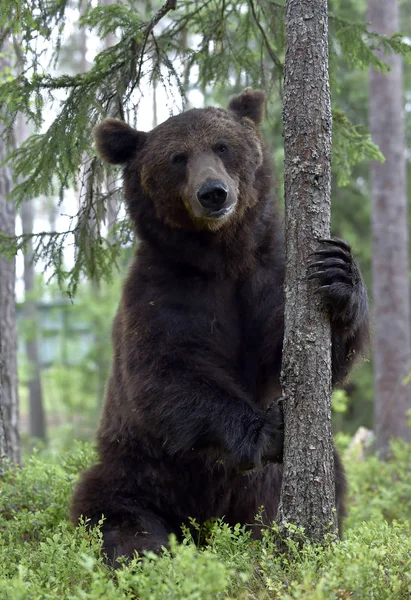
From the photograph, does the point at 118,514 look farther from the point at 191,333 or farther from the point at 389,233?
the point at 389,233

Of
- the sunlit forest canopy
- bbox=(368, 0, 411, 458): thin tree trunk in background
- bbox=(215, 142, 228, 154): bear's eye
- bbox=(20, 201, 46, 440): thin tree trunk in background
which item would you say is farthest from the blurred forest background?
bbox=(20, 201, 46, 440): thin tree trunk in background

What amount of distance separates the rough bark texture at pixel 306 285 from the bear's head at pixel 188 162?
86cm

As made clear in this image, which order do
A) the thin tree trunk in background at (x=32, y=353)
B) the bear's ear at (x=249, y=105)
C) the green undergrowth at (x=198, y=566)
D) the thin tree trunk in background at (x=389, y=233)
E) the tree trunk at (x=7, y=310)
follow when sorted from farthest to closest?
the thin tree trunk in background at (x=32, y=353), the thin tree trunk in background at (x=389, y=233), the tree trunk at (x=7, y=310), the bear's ear at (x=249, y=105), the green undergrowth at (x=198, y=566)

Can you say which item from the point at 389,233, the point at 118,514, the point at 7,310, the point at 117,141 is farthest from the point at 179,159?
the point at 389,233

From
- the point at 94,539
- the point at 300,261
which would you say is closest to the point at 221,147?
the point at 300,261

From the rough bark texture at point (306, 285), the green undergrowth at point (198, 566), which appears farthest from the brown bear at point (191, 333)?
the rough bark texture at point (306, 285)

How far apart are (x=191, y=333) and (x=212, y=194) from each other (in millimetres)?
952

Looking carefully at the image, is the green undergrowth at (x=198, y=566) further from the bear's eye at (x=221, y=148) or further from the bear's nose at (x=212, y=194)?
the bear's eye at (x=221, y=148)

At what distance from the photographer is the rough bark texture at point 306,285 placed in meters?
3.95

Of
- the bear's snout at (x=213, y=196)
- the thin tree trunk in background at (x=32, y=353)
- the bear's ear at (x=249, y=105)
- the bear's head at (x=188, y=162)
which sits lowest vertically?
the thin tree trunk in background at (x=32, y=353)

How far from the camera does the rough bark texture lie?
13.0 feet

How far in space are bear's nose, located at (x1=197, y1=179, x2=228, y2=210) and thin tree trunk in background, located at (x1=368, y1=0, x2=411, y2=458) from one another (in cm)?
855

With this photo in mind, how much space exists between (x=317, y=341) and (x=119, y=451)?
6.67 ft

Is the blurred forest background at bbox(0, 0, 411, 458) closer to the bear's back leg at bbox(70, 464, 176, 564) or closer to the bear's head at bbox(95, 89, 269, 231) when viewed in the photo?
the bear's head at bbox(95, 89, 269, 231)
